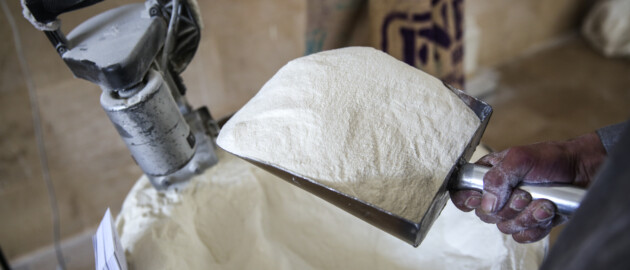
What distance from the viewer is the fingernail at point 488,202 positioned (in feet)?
1.61

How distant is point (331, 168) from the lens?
500mm

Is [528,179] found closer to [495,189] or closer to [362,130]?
[495,189]

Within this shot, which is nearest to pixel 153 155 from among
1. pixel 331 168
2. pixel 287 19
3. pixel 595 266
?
pixel 331 168

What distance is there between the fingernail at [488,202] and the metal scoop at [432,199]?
0.05 ft

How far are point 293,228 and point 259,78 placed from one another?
862 millimetres

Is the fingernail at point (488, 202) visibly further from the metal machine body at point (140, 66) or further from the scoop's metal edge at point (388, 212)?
the metal machine body at point (140, 66)

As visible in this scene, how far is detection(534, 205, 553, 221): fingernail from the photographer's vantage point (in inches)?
18.2

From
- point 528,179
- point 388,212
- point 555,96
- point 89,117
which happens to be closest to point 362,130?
point 388,212

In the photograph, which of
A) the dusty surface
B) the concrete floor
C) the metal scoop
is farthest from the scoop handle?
the concrete floor

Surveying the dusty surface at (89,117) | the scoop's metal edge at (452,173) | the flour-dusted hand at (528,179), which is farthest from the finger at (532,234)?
the dusty surface at (89,117)

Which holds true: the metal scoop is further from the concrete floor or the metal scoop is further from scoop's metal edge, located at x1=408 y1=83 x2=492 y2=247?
the concrete floor

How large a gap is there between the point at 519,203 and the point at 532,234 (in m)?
0.07

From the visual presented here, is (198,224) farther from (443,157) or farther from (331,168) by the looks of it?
(443,157)

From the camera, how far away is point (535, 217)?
18.6 inches
